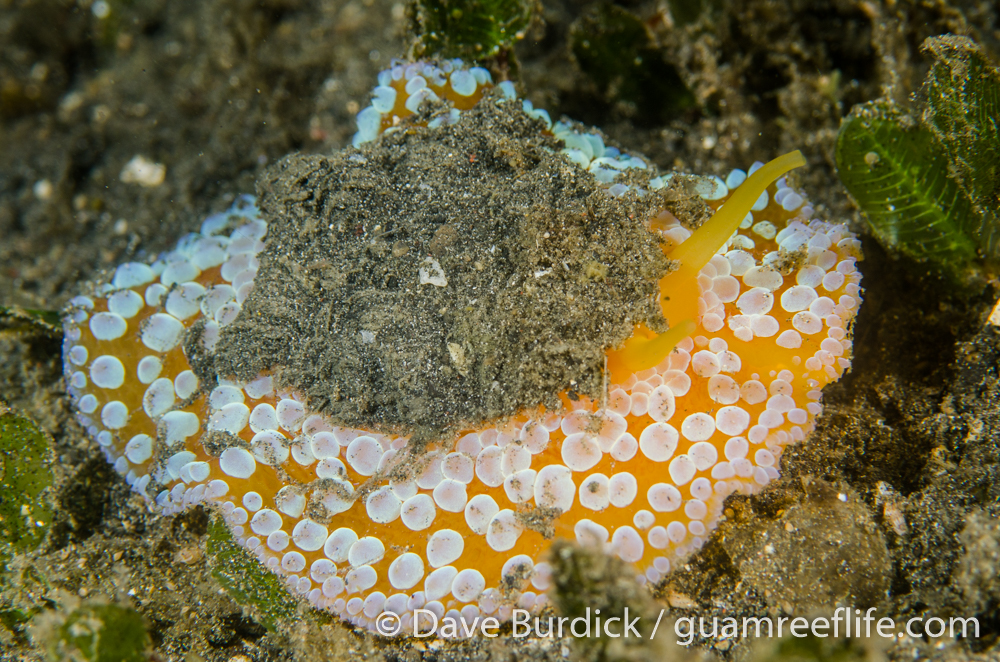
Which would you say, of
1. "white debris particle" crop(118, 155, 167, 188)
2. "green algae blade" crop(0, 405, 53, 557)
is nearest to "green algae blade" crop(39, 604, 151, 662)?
"green algae blade" crop(0, 405, 53, 557)

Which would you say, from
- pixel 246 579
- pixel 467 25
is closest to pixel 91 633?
pixel 246 579

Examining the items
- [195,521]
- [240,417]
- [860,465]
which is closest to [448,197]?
[240,417]

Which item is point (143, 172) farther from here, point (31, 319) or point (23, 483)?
point (23, 483)

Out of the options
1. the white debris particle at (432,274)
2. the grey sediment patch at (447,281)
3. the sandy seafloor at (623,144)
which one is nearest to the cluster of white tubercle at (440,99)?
the grey sediment patch at (447,281)

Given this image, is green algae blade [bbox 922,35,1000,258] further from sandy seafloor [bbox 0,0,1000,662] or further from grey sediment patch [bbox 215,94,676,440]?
grey sediment patch [bbox 215,94,676,440]

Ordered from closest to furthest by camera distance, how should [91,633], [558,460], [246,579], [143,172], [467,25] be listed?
[91,633] < [558,460] < [246,579] < [467,25] < [143,172]
